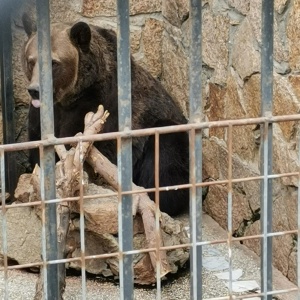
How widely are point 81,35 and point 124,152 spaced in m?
3.06

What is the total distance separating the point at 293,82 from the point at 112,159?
1.61 metres

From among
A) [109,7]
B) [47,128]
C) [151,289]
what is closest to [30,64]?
[109,7]

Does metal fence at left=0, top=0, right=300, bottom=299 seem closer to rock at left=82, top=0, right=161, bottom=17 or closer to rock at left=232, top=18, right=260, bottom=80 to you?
rock at left=232, top=18, right=260, bottom=80

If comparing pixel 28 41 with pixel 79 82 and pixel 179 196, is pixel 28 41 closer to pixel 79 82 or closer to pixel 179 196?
pixel 79 82

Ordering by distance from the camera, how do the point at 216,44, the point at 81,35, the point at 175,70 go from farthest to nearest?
1. the point at 175,70
2. the point at 81,35
3. the point at 216,44

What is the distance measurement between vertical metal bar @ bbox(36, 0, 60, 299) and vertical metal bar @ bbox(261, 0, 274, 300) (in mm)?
601

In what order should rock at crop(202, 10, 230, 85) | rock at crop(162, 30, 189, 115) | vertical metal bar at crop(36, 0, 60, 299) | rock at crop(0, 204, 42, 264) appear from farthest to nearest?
rock at crop(162, 30, 189, 115) → rock at crop(202, 10, 230, 85) → rock at crop(0, 204, 42, 264) → vertical metal bar at crop(36, 0, 60, 299)

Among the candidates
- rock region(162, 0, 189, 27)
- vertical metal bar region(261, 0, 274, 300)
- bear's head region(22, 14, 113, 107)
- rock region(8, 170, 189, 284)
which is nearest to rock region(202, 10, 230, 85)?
rock region(162, 0, 189, 27)

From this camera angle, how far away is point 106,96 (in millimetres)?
5383

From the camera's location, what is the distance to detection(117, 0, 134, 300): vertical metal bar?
225 centimetres

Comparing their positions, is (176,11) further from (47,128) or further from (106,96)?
(47,128)

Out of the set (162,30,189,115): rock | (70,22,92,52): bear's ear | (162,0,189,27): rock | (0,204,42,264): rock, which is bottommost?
(0,204,42,264): rock

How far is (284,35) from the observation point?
3965mm

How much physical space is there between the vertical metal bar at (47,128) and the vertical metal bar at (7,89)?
126 inches
